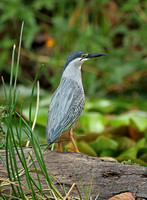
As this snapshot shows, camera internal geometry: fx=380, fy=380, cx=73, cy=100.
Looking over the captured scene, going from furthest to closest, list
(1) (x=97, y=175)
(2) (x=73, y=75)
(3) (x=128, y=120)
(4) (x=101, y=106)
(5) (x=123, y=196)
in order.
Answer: (4) (x=101, y=106)
(3) (x=128, y=120)
(2) (x=73, y=75)
(1) (x=97, y=175)
(5) (x=123, y=196)

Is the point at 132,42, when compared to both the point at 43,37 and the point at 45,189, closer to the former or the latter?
the point at 43,37

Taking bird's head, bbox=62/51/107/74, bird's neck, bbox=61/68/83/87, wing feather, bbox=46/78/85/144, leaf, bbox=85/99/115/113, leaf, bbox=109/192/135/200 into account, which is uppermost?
bird's head, bbox=62/51/107/74

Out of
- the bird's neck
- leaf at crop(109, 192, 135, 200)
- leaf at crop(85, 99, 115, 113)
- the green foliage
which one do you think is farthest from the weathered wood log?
the green foliage

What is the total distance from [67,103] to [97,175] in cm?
44

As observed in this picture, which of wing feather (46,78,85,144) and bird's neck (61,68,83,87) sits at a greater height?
bird's neck (61,68,83,87)

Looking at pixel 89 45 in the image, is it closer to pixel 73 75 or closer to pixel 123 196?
pixel 73 75

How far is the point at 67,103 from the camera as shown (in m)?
2.16

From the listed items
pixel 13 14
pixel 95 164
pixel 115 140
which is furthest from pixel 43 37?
pixel 95 164

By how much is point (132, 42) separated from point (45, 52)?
5.56 ft

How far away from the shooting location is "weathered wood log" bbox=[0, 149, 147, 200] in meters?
1.92

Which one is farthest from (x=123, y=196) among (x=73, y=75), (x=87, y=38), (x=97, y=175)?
(x=87, y=38)

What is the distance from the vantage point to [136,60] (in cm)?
625

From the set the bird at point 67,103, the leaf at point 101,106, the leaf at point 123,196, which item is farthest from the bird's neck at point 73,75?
the leaf at point 101,106

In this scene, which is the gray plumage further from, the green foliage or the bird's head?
the green foliage
